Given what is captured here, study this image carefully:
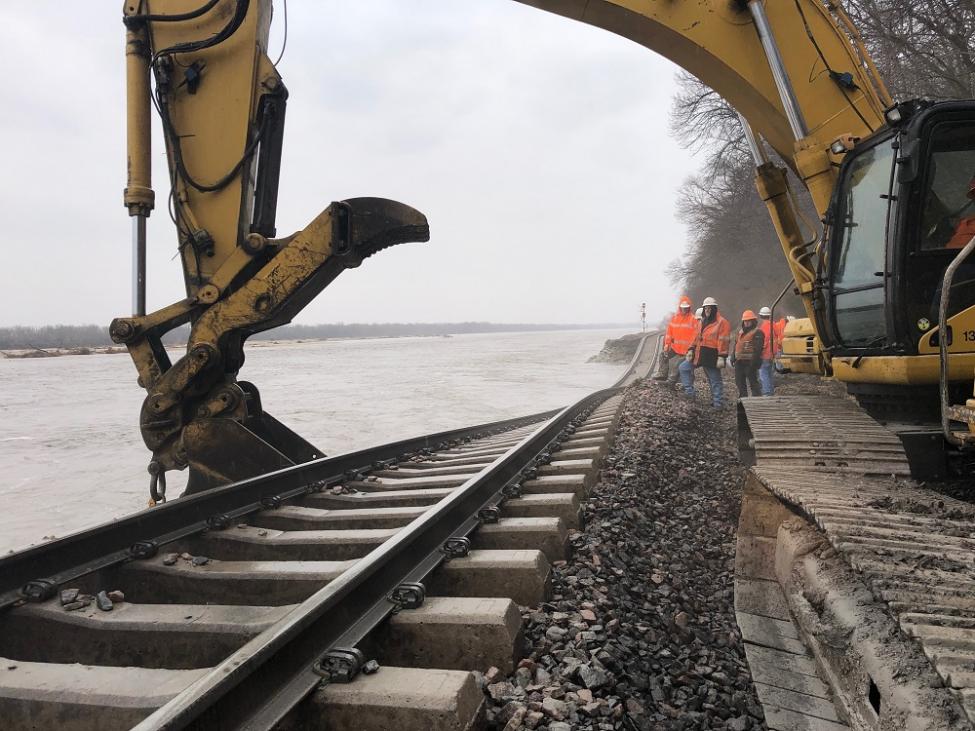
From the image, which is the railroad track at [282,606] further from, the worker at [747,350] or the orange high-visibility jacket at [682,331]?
the orange high-visibility jacket at [682,331]

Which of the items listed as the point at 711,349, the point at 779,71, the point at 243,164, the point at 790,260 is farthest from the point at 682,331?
the point at 243,164

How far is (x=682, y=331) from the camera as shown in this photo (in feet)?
42.8

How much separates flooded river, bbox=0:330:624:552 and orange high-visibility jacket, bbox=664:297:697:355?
321 cm

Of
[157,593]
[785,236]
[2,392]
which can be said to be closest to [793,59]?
[785,236]

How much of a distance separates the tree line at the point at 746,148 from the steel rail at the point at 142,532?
23.5ft

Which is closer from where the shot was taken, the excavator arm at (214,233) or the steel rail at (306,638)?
the steel rail at (306,638)

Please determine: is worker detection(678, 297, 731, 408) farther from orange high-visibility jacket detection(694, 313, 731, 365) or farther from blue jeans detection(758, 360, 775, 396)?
blue jeans detection(758, 360, 775, 396)

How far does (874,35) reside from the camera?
15.2 metres

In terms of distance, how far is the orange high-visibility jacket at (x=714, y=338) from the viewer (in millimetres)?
11547

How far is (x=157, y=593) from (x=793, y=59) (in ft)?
18.2

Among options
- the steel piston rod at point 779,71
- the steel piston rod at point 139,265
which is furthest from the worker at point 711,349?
the steel piston rod at point 139,265

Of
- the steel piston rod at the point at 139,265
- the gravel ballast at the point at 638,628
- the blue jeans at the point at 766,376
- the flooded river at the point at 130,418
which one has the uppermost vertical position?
the steel piston rod at the point at 139,265

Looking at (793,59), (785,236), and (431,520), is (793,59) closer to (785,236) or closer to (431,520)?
(785,236)

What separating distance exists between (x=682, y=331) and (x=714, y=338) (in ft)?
4.93
